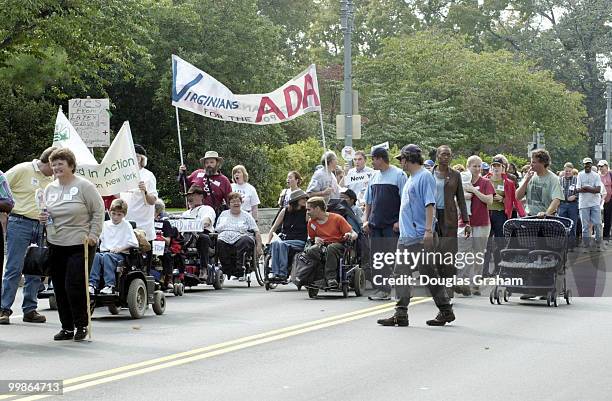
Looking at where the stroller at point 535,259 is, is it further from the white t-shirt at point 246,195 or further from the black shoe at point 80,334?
the black shoe at point 80,334

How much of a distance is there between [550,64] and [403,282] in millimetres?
73876

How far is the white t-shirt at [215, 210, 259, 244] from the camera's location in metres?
19.6

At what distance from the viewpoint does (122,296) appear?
14.6 m

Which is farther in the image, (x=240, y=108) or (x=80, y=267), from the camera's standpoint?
(x=240, y=108)

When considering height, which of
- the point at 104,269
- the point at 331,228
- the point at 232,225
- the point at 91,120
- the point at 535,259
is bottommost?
the point at 104,269

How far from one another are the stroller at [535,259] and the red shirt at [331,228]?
7.41 feet

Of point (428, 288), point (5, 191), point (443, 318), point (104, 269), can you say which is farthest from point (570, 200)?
point (5, 191)

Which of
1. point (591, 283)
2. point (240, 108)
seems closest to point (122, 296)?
point (591, 283)

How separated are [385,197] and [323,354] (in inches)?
193

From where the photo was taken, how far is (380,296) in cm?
1709

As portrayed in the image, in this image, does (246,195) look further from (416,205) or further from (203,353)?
(203,353)

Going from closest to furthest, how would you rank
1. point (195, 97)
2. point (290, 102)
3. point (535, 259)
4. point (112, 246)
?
1. point (112, 246)
2. point (535, 259)
3. point (195, 97)
4. point (290, 102)

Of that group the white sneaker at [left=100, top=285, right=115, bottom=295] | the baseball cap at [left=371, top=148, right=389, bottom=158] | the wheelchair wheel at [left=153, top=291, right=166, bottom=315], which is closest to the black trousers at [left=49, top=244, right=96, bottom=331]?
the white sneaker at [left=100, top=285, right=115, bottom=295]

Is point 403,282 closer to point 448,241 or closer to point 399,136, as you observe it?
point 448,241
